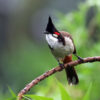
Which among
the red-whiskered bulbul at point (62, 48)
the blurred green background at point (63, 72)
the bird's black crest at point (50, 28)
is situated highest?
the bird's black crest at point (50, 28)

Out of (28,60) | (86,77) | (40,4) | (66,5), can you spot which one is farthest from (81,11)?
(66,5)

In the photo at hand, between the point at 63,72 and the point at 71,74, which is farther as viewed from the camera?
the point at 63,72

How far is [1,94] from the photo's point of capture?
2232mm

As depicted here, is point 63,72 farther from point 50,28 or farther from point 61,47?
Result: point 50,28

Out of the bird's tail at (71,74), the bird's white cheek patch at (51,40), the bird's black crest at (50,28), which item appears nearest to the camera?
the bird's black crest at (50,28)

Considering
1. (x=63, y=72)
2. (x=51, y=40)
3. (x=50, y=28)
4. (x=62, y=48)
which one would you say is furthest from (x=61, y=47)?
(x=63, y=72)

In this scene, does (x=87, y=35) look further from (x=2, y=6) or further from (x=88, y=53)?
(x=2, y=6)

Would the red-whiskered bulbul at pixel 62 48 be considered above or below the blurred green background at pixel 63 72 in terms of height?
above

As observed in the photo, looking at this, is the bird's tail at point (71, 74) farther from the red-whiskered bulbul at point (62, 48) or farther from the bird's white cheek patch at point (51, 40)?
the bird's white cheek patch at point (51, 40)

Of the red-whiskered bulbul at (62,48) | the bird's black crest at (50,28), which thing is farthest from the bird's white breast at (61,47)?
the bird's black crest at (50,28)

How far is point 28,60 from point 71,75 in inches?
56.8

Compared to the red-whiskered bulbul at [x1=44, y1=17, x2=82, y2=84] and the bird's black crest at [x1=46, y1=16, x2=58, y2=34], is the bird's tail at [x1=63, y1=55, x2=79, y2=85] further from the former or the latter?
the bird's black crest at [x1=46, y1=16, x2=58, y2=34]

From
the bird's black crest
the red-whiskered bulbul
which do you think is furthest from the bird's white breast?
the bird's black crest

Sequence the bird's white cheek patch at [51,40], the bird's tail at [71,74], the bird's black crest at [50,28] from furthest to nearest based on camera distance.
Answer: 1. the bird's tail at [71,74]
2. the bird's white cheek patch at [51,40]
3. the bird's black crest at [50,28]
